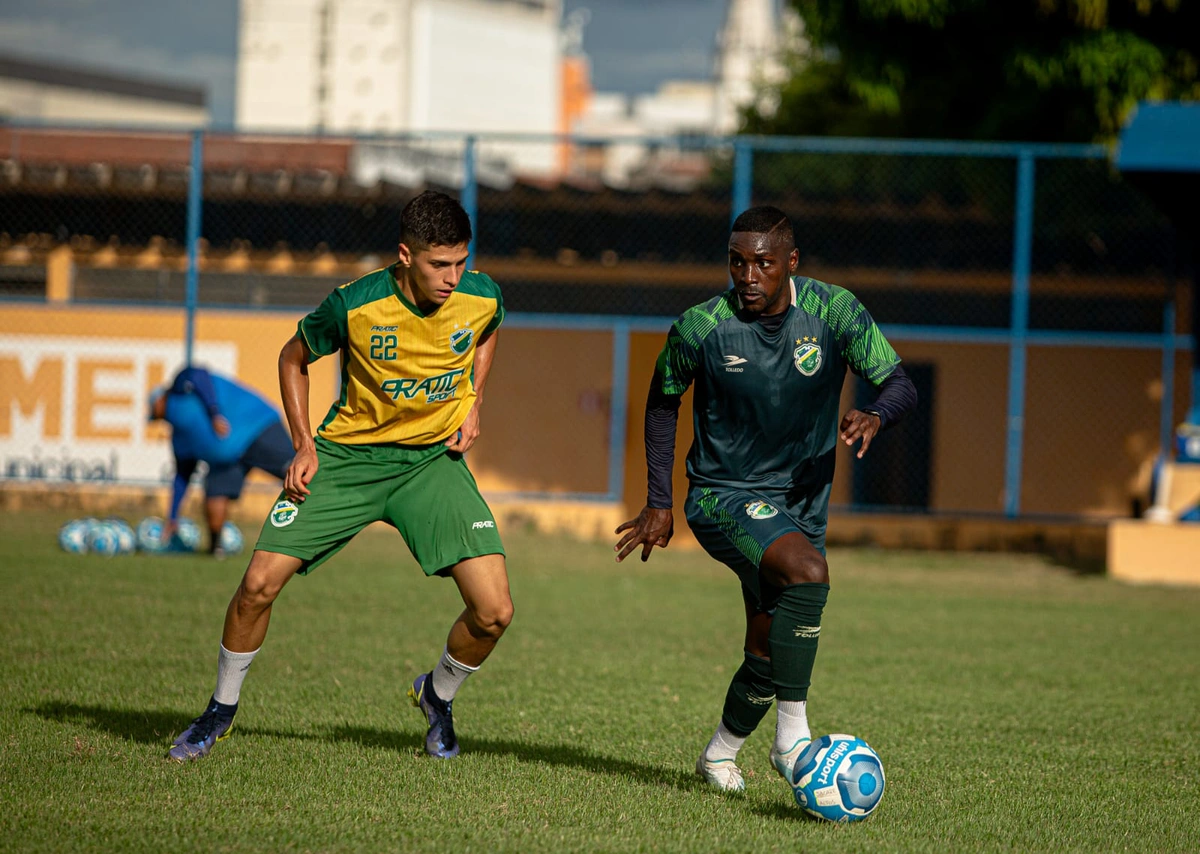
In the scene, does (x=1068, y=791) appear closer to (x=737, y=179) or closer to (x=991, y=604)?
(x=991, y=604)

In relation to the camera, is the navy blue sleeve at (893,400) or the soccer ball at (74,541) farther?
the soccer ball at (74,541)

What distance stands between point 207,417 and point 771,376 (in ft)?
25.8

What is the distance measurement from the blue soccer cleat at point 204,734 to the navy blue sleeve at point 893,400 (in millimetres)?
2688

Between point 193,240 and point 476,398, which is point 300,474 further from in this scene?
point 193,240

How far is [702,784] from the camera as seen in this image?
5473 mm

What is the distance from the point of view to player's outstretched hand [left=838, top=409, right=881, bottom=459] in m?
4.86

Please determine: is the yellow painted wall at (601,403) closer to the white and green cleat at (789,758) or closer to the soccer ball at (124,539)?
the soccer ball at (124,539)

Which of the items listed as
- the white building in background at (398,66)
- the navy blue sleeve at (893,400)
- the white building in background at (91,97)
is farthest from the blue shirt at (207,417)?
the white building in background at (398,66)

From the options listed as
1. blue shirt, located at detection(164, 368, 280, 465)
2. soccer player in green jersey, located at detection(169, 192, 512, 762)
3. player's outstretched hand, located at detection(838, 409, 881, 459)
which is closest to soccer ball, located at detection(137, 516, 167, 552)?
blue shirt, located at detection(164, 368, 280, 465)

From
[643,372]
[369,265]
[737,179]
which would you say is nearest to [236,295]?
[369,265]

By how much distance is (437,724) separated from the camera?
579 centimetres

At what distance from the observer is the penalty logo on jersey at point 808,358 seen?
5219mm

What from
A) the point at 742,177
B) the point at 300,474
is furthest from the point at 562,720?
the point at 742,177

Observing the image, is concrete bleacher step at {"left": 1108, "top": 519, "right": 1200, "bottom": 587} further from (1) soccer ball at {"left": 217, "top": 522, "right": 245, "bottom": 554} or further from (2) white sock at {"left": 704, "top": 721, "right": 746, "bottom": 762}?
(2) white sock at {"left": 704, "top": 721, "right": 746, "bottom": 762}
